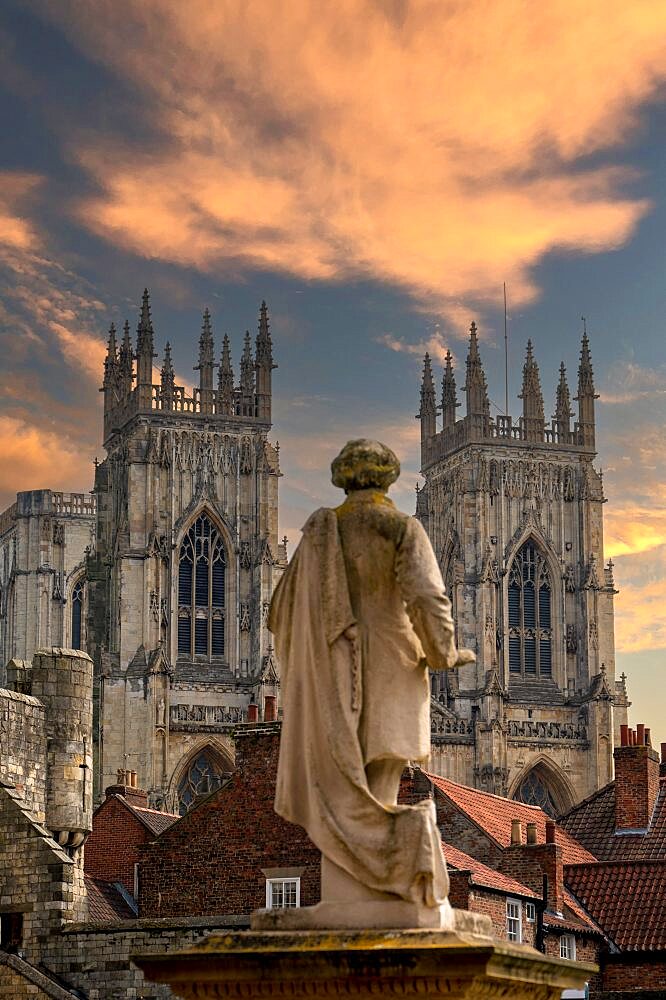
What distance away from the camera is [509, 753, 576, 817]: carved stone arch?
85.2 meters

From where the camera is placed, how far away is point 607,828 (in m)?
39.7

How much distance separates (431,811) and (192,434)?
257 ft

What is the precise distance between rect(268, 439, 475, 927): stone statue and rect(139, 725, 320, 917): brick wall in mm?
21899

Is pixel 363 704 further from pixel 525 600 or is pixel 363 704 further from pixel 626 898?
pixel 525 600

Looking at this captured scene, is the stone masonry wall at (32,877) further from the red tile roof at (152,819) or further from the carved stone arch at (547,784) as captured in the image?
the carved stone arch at (547,784)

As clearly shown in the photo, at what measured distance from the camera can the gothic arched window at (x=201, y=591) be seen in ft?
273

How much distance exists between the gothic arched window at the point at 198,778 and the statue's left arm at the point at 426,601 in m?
72.4

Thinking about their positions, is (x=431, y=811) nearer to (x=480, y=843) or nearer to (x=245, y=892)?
(x=245, y=892)

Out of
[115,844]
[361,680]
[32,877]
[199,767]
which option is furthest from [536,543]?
[361,680]

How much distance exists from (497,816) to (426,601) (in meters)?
31.1

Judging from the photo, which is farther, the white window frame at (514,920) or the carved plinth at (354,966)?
the white window frame at (514,920)

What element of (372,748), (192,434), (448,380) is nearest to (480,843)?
(372,748)

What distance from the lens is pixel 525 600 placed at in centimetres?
8900

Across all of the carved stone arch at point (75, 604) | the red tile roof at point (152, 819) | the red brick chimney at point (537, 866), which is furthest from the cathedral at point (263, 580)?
the red brick chimney at point (537, 866)
